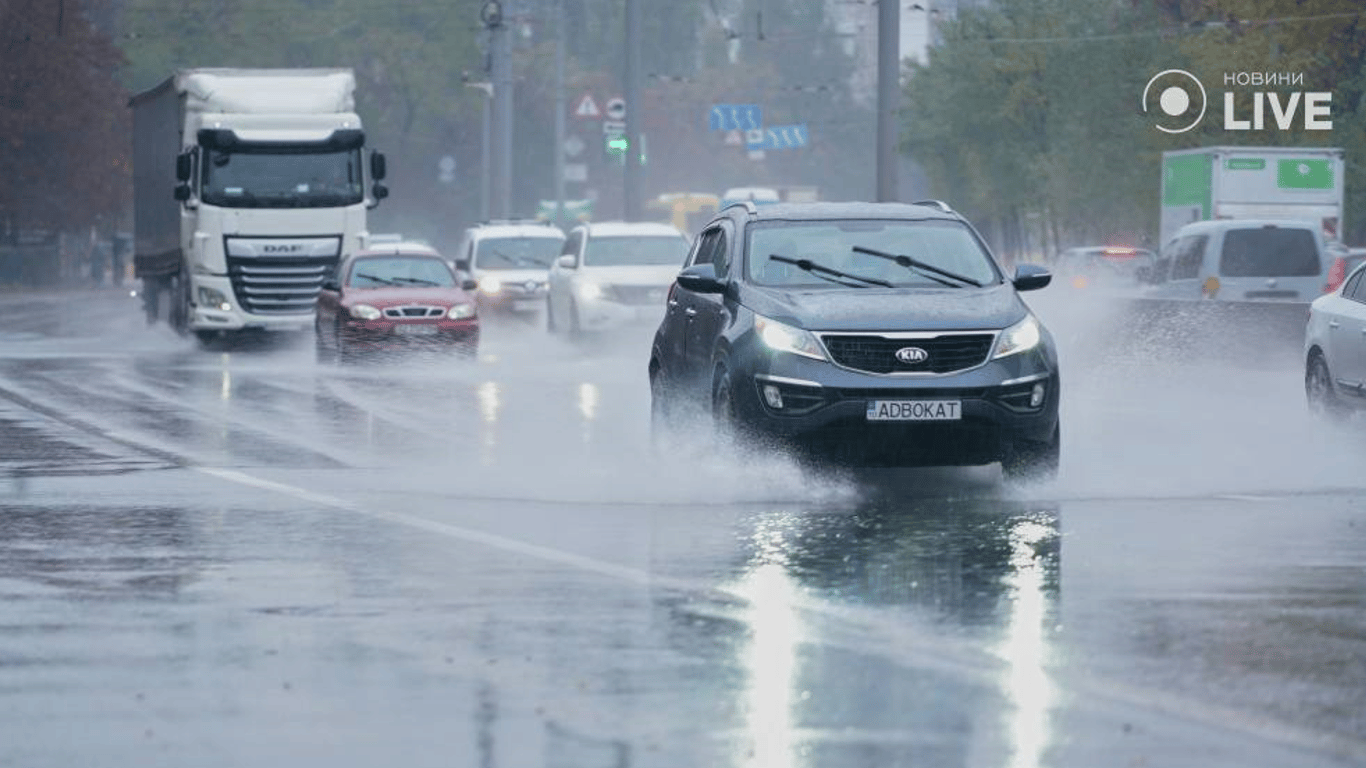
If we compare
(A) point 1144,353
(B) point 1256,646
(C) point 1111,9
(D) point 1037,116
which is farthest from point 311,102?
(D) point 1037,116

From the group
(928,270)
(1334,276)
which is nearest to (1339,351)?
(928,270)

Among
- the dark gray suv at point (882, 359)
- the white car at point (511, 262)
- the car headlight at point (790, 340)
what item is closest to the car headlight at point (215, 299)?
the white car at point (511, 262)

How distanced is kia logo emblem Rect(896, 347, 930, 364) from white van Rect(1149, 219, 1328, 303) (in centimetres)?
1693

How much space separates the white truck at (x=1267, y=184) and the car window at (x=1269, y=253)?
17.3m

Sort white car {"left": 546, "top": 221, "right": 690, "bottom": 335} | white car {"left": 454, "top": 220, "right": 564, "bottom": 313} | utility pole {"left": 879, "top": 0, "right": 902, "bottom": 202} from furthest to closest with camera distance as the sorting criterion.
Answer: white car {"left": 454, "top": 220, "right": 564, "bottom": 313} → utility pole {"left": 879, "top": 0, "right": 902, "bottom": 202} → white car {"left": 546, "top": 221, "right": 690, "bottom": 335}

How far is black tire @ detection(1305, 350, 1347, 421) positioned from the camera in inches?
800

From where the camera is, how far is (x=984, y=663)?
9.27m

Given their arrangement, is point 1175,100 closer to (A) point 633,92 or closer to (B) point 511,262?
(A) point 633,92

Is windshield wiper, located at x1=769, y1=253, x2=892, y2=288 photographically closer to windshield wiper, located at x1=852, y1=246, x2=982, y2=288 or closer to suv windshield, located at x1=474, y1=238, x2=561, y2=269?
windshield wiper, located at x1=852, y1=246, x2=982, y2=288

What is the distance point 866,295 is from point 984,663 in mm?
6790

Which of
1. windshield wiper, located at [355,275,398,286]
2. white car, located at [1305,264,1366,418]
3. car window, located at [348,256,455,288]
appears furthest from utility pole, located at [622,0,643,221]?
white car, located at [1305,264,1366,418]

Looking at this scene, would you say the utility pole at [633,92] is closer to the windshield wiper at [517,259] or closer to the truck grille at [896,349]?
the windshield wiper at [517,259]

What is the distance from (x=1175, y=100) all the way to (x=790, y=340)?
5320 centimetres

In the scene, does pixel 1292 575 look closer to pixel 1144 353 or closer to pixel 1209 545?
pixel 1209 545
